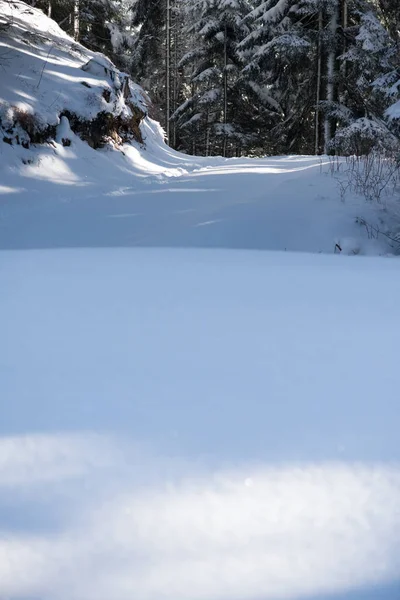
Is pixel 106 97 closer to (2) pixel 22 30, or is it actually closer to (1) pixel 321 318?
(2) pixel 22 30

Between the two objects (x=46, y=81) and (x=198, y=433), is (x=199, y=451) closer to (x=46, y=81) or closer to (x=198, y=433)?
(x=198, y=433)

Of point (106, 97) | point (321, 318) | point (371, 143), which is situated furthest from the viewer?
point (371, 143)

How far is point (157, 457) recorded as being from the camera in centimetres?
106

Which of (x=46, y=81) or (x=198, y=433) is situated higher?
(x=46, y=81)

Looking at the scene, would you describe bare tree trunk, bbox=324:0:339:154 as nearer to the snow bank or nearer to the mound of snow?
the mound of snow

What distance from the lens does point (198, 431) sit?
1.17m

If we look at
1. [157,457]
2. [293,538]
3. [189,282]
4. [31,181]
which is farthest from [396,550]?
[31,181]

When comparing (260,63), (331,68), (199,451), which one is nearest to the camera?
(199,451)

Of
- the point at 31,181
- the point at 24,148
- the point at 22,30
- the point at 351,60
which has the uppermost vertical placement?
the point at 351,60

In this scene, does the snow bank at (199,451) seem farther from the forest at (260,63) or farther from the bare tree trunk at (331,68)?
the bare tree trunk at (331,68)

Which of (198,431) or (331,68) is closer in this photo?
(198,431)

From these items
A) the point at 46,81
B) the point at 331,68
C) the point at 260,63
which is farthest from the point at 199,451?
the point at 260,63

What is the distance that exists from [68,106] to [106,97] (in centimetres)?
116

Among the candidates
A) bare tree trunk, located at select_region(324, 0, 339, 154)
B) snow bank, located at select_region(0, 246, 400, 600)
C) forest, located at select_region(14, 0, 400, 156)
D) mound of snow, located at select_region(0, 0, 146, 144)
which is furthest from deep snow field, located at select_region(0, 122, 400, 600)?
bare tree trunk, located at select_region(324, 0, 339, 154)
